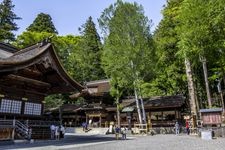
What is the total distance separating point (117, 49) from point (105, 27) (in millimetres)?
4010

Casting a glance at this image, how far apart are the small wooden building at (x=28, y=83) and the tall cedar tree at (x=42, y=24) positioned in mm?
44561

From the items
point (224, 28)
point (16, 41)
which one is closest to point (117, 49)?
point (224, 28)

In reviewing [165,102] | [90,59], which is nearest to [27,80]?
[165,102]

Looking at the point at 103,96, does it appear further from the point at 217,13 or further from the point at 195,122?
the point at 217,13

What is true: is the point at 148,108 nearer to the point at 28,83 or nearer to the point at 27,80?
the point at 28,83

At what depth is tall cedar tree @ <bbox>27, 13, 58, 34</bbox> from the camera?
68.5 m

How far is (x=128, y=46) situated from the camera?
1241 inches

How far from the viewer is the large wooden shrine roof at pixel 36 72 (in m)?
18.9

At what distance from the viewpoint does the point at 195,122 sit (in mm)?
28406

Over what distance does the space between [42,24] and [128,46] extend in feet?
148

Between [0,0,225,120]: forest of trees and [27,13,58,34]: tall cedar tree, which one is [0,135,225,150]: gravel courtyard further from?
[27,13,58,34]: tall cedar tree

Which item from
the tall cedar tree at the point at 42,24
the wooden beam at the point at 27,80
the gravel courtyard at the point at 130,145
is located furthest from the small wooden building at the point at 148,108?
the tall cedar tree at the point at 42,24

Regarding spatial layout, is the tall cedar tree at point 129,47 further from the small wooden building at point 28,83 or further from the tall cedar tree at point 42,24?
the tall cedar tree at point 42,24

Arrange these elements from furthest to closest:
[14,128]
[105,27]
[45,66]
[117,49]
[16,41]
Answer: [16,41]
[105,27]
[117,49]
[45,66]
[14,128]
